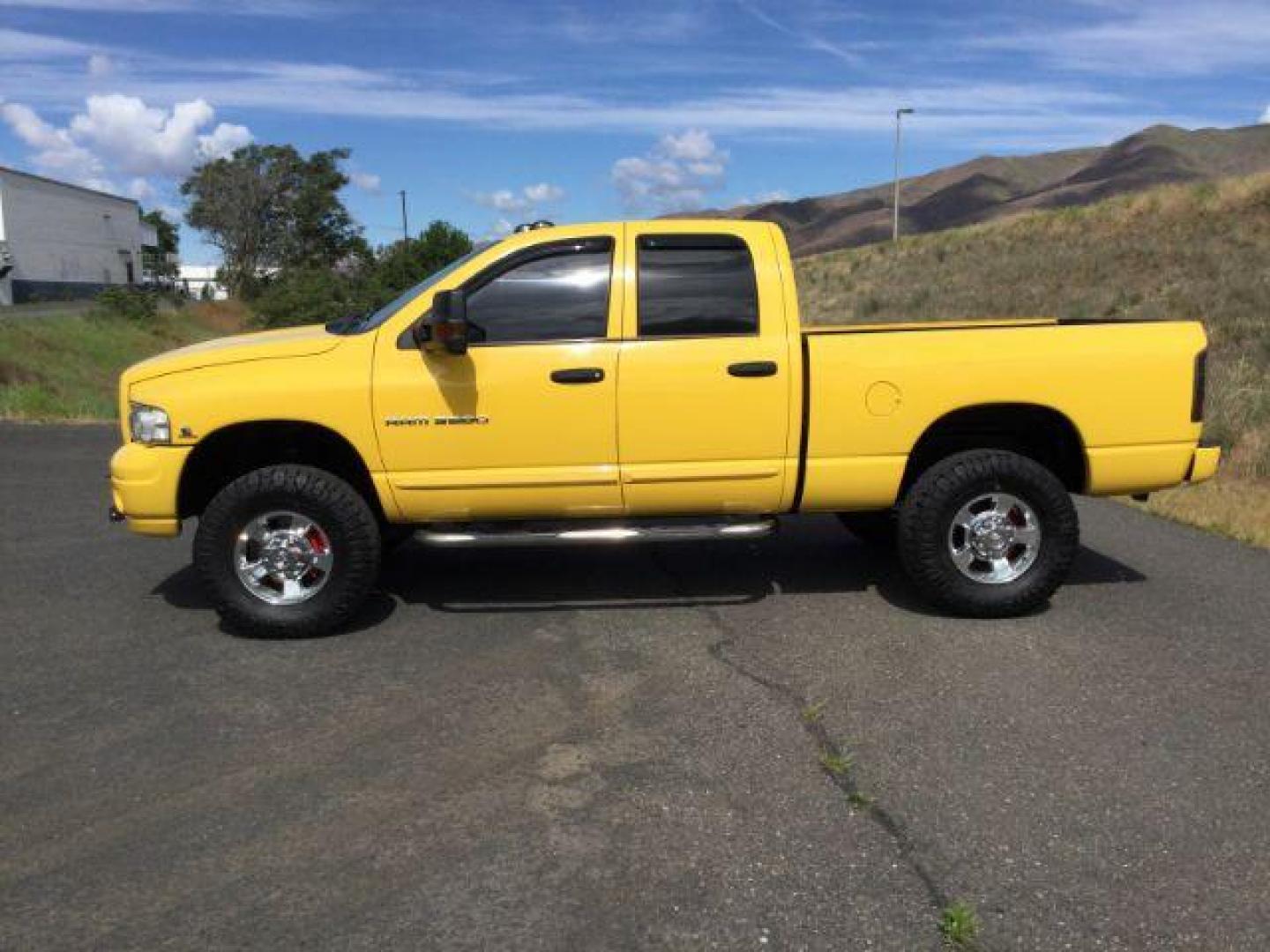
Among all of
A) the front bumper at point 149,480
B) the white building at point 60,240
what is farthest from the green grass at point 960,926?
the white building at point 60,240

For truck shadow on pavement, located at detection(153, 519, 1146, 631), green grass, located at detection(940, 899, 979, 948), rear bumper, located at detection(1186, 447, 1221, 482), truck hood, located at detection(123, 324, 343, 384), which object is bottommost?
green grass, located at detection(940, 899, 979, 948)

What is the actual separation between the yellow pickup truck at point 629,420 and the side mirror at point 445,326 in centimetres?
4

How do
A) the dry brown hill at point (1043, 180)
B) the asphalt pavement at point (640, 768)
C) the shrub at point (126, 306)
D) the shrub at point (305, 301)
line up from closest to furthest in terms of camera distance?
1. the asphalt pavement at point (640, 768)
2. the shrub at point (126, 306)
3. the shrub at point (305, 301)
4. the dry brown hill at point (1043, 180)

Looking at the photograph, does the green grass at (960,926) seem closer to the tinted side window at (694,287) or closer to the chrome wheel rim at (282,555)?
the tinted side window at (694,287)

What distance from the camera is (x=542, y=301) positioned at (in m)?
5.19

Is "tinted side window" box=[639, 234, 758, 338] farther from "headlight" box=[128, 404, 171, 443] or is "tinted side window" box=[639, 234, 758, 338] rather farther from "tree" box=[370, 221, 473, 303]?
"tree" box=[370, 221, 473, 303]

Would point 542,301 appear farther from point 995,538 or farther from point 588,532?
point 995,538

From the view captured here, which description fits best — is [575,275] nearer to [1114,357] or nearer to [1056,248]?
[1114,357]

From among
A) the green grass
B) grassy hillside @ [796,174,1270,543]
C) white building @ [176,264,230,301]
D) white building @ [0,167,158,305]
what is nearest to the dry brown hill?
white building @ [176,264,230,301]

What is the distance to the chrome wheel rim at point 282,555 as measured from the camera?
17.0 ft

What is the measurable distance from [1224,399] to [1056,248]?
19.6 meters

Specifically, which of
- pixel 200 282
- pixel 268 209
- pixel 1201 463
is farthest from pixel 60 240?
pixel 1201 463

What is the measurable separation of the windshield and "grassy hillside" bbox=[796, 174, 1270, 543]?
18.1 ft

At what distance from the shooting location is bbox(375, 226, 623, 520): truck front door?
506cm
